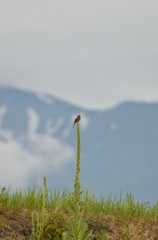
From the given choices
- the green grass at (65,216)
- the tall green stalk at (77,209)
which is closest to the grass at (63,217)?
the green grass at (65,216)

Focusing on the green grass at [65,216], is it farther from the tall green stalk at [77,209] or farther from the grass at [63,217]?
the tall green stalk at [77,209]

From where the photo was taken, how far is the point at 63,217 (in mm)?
6039

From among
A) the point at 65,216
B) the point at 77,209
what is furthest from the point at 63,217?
the point at 77,209

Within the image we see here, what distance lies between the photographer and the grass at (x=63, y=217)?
571 cm

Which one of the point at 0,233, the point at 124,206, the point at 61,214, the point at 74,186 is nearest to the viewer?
the point at 74,186

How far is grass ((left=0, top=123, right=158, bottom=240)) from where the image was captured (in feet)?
18.7

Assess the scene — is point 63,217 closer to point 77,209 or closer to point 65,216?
point 65,216

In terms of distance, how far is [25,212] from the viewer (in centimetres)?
619

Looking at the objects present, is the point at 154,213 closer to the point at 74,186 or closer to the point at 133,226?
the point at 133,226

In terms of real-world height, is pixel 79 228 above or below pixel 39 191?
below

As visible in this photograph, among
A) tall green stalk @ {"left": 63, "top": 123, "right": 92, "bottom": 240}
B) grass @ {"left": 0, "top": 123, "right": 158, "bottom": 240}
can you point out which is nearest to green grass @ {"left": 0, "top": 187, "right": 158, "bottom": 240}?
grass @ {"left": 0, "top": 123, "right": 158, "bottom": 240}

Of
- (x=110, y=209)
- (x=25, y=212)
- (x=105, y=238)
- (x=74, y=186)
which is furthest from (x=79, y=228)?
(x=110, y=209)

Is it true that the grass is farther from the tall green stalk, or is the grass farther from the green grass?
the tall green stalk

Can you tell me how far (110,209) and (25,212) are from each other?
5.00 ft
